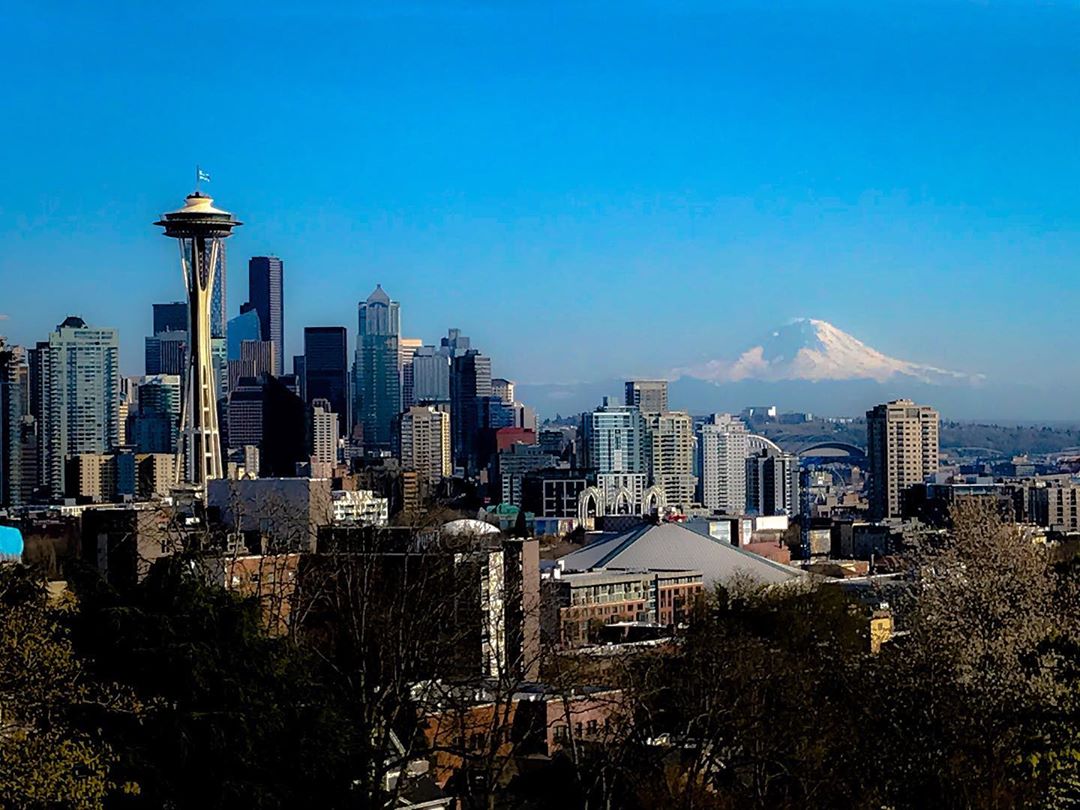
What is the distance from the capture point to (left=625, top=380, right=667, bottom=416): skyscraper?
194375 mm

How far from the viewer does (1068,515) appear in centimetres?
11231

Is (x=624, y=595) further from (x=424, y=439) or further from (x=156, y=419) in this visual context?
(x=424, y=439)

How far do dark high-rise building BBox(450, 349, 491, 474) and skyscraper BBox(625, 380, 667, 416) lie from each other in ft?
46.7

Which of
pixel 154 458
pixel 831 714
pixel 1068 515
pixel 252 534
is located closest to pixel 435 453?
pixel 154 458

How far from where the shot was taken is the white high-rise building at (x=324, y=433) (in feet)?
543

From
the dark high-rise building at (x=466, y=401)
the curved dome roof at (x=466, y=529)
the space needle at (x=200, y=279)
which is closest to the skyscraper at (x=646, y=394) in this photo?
the dark high-rise building at (x=466, y=401)

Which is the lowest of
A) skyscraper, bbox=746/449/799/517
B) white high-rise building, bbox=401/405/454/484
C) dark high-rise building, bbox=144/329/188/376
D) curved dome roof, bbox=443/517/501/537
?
skyscraper, bbox=746/449/799/517

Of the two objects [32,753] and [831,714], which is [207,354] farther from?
[32,753]

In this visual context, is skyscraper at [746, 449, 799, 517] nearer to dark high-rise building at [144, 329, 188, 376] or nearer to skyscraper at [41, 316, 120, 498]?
skyscraper at [41, 316, 120, 498]

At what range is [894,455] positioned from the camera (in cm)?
14375

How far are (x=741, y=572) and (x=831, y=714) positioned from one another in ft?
93.4

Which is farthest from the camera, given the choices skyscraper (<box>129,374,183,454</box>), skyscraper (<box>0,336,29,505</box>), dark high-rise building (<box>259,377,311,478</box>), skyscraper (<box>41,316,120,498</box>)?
dark high-rise building (<box>259,377,311,478</box>)

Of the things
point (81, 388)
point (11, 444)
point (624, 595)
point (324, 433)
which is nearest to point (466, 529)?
point (624, 595)

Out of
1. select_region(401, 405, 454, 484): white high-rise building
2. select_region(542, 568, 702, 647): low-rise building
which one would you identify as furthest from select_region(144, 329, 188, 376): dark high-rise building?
select_region(542, 568, 702, 647): low-rise building
